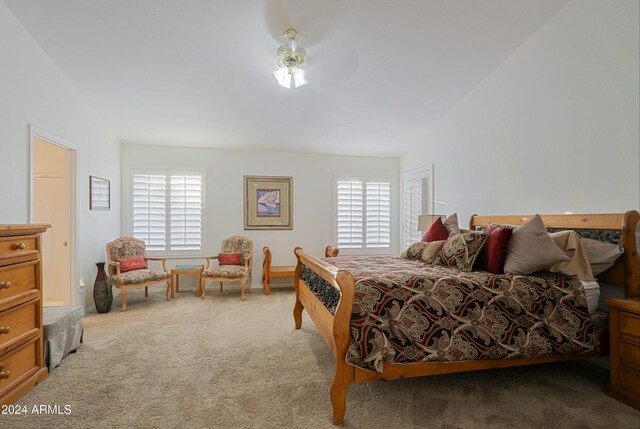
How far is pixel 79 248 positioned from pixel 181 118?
2148 millimetres

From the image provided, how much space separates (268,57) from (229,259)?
124 inches

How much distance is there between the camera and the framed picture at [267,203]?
225 inches

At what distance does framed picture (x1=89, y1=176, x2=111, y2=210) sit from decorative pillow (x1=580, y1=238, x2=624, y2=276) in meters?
5.47

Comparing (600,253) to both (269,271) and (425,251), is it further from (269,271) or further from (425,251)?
(269,271)

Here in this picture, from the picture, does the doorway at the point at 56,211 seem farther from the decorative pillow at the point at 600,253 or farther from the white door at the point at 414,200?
the decorative pillow at the point at 600,253

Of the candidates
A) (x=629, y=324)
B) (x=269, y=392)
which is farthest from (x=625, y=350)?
(x=269, y=392)

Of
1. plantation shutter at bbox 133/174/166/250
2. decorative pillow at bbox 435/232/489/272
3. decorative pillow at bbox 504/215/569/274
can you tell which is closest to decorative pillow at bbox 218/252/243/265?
plantation shutter at bbox 133/174/166/250

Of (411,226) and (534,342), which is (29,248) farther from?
(411,226)

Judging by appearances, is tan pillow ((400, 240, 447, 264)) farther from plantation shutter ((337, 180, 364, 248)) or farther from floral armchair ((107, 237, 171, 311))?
floral armchair ((107, 237, 171, 311))

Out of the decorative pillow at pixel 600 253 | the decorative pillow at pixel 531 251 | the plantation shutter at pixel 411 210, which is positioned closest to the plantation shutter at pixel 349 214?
the plantation shutter at pixel 411 210

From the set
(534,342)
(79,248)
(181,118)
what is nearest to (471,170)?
(534,342)

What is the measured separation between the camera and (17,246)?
2260 mm

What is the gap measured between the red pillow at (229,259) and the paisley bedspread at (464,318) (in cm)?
344

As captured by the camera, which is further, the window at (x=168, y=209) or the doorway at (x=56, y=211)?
the window at (x=168, y=209)
